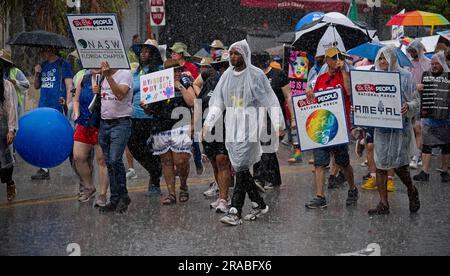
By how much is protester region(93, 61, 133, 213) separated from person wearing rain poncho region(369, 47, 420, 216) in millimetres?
2807

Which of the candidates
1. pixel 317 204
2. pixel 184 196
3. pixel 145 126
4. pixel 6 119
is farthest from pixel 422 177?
pixel 6 119

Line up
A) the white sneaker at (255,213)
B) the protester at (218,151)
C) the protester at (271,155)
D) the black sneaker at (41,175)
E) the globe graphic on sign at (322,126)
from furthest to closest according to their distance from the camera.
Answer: the black sneaker at (41,175) < the protester at (271,155) < the globe graphic on sign at (322,126) < the protester at (218,151) < the white sneaker at (255,213)

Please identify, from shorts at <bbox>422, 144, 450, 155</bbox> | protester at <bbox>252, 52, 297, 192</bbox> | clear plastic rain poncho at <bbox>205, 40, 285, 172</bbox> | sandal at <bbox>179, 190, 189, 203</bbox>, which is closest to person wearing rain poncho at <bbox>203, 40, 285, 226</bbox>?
clear plastic rain poncho at <bbox>205, 40, 285, 172</bbox>

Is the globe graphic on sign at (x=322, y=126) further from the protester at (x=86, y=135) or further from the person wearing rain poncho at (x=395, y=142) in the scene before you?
the protester at (x=86, y=135)

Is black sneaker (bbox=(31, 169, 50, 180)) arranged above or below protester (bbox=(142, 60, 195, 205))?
below

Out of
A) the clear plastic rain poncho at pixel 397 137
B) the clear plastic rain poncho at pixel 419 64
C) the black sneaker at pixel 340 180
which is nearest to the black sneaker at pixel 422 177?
the black sneaker at pixel 340 180

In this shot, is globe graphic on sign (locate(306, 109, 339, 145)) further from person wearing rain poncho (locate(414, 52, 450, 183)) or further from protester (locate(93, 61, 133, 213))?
person wearing rain poncho (locate(414, 52, 450, 183))

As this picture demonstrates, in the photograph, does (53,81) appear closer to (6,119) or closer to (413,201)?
(6,119)

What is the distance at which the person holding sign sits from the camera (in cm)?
1109

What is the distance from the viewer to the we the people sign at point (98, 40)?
10.5 meters

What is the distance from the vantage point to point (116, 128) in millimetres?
10703

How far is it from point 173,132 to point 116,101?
3.50 feet

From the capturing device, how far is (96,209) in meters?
10.9

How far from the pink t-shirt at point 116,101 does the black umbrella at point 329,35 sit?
126 inches
